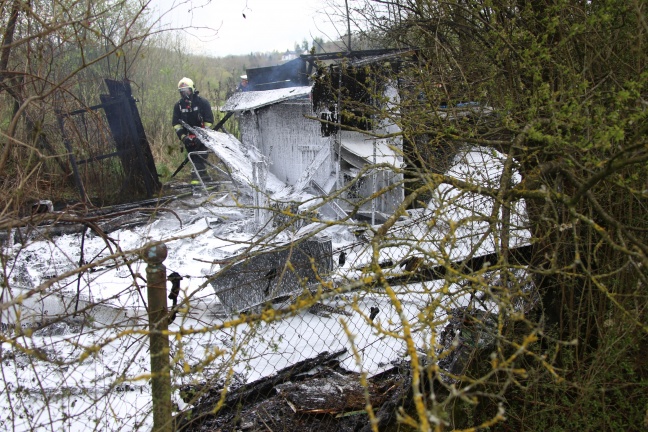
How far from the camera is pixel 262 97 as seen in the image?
26.1ft

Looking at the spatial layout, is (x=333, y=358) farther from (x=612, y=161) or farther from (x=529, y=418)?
(x=612, y=161)

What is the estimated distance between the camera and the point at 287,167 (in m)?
8.34

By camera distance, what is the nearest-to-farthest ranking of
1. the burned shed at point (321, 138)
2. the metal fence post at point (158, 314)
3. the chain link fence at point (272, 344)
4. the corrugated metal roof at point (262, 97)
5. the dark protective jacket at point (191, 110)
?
the metal fence post at point (158, 314)
the chain link fence at point (272, 344)
the burned shed at point (321, 138)
the corrugated metal roof at point (262, 97)
the dark protective jacket at point (191, 110)

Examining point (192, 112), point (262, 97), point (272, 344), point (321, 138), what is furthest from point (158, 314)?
point (192, 112)

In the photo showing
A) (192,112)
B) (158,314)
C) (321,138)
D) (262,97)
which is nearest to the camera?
(158,314)

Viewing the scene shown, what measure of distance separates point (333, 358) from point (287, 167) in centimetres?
486

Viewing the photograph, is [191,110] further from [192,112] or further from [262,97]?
[262,97]

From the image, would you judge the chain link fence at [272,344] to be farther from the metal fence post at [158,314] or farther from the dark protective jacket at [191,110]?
the dark protective jacket at [191,110]

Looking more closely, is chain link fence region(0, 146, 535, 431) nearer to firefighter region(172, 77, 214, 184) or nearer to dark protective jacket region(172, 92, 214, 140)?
firefighter region(172, 77, 214, 184)

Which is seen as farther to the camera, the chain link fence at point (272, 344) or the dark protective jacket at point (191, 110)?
the dark protective jacket at point (191, 110)

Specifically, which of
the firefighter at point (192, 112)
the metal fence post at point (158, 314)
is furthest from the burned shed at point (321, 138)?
the metal fence post at point (158, 314)

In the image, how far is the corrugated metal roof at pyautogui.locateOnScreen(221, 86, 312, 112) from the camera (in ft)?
24.6

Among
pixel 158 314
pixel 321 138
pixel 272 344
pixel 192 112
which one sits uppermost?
pixel 192 112

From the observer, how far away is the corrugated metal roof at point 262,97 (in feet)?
24.6
